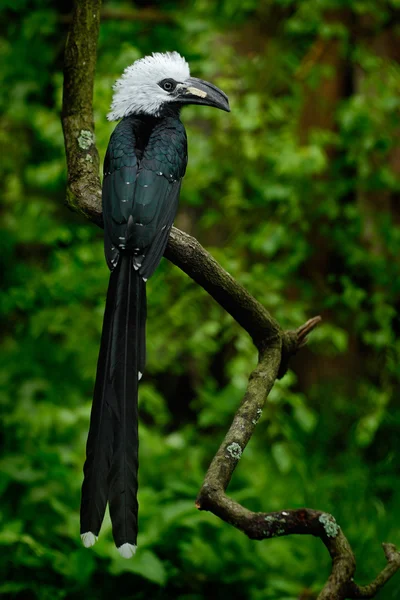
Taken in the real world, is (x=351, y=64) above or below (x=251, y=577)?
above

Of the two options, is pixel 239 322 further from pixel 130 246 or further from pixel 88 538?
pixel 88 538

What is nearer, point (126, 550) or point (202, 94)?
point (126, 550)

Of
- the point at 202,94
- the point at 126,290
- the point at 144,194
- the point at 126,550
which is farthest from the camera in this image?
the point at 202,94

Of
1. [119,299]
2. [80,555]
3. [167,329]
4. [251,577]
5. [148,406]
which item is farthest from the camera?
[167,329]

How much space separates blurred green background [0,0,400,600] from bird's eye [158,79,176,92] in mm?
1212

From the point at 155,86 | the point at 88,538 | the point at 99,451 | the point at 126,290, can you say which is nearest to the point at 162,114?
the point at 155,86

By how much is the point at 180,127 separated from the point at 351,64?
3138mm

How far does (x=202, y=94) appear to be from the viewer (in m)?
2.06

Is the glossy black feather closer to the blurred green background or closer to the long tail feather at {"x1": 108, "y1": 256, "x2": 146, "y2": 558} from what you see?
the long tail feather at {"x1": 108, "y1": 256, "x2": 146, "y2": 558}

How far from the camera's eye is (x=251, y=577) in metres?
3.13

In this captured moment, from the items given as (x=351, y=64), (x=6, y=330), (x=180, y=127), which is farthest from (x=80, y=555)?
(x=351, y=64)

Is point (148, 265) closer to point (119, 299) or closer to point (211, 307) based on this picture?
point (119, 299)

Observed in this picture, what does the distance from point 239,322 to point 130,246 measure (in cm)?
44

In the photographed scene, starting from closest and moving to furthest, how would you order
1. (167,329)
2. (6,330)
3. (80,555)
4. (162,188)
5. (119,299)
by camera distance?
(119,299) < (162,188) < (80,555) < (167,329) < (6,330)
